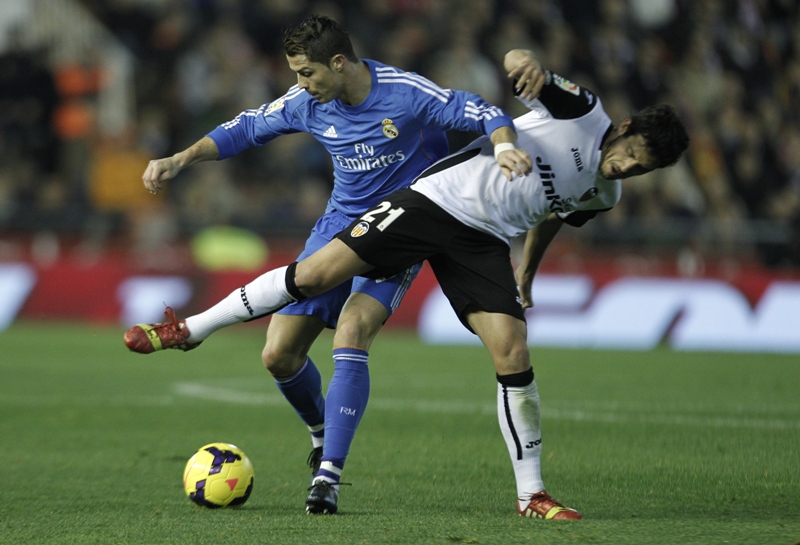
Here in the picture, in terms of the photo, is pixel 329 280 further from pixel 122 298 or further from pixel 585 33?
pixel 585 33

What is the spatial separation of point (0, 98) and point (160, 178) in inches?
437

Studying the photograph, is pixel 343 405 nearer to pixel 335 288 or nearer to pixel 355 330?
pixel 355 330

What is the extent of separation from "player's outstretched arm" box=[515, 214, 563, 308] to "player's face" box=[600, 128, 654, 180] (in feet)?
2.17

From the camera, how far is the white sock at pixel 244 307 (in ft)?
17.4

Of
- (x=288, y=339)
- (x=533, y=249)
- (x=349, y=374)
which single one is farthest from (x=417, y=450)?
(x=349, y=374)

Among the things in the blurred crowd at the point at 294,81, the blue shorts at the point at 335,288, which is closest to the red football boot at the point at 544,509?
the blue shorts at the point at 335,288

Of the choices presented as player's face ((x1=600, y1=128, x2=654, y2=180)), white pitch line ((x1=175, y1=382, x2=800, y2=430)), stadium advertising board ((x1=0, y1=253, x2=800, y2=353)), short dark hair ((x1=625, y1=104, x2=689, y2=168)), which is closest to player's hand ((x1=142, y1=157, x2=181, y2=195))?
player's face ((x1=600, y1=128, x2=654, y2=180))

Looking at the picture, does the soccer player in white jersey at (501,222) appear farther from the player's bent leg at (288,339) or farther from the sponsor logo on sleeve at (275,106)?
the sponsor logo on sleeve at (275,106)

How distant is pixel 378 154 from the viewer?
5512 millimetres

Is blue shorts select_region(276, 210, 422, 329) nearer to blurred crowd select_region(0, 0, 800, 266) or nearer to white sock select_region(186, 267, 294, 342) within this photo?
white sock select_region(186, 267, 294, 342)

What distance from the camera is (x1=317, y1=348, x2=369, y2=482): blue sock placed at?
5.12 m

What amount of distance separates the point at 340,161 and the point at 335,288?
616 millimetres

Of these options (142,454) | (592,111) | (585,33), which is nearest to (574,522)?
(592,111)

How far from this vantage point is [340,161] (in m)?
5.63
